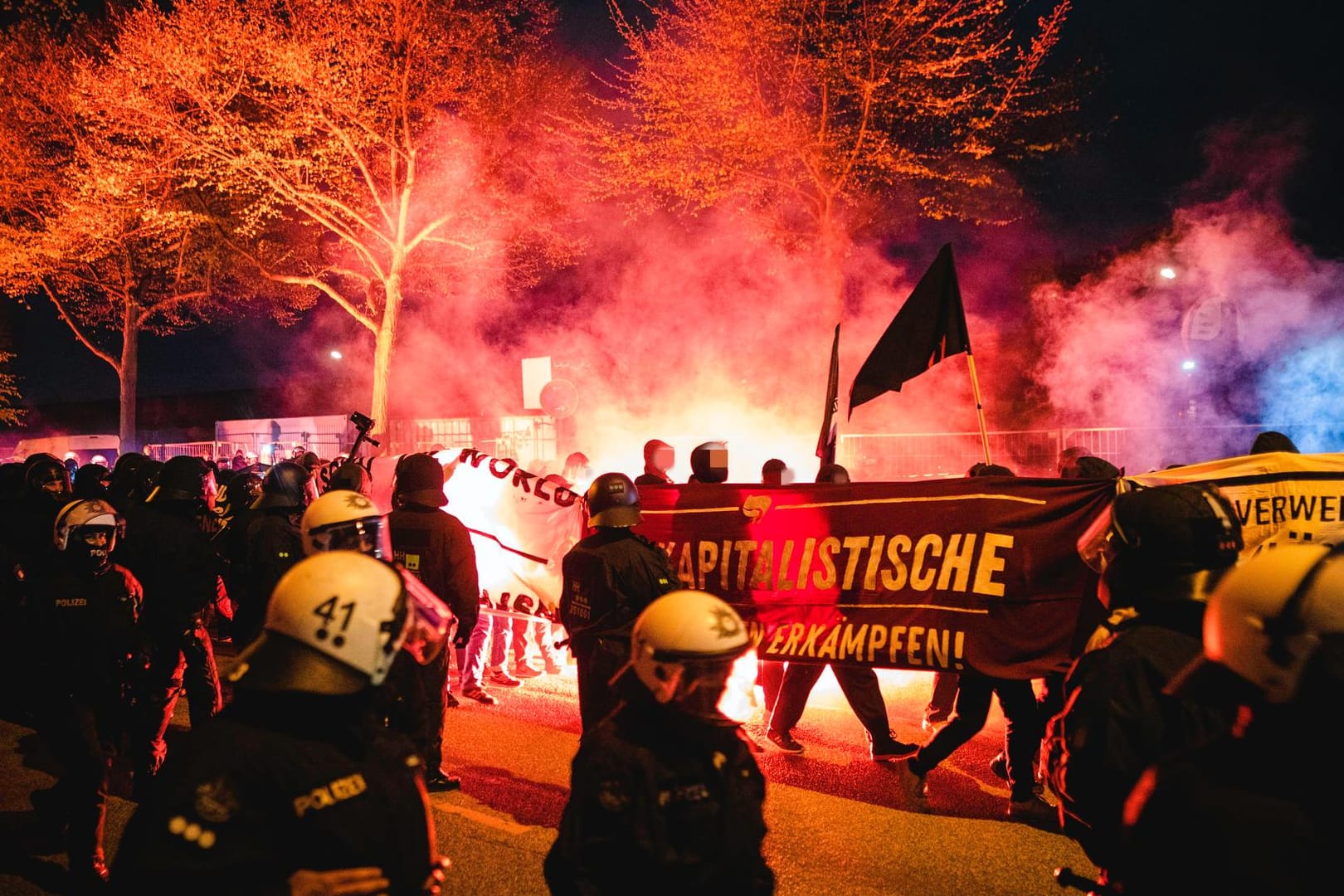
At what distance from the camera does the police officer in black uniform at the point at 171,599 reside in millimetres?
5227

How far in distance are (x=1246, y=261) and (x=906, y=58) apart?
315 inches

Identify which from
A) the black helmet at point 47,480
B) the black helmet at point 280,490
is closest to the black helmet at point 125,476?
the black helmet at point 47,480

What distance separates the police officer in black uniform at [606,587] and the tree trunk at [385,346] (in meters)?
15.2

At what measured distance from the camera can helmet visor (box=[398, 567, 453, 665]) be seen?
2008 mm

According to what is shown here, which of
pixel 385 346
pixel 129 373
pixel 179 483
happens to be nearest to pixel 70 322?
pixel 129 373

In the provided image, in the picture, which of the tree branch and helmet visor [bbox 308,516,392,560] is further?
the tree branch

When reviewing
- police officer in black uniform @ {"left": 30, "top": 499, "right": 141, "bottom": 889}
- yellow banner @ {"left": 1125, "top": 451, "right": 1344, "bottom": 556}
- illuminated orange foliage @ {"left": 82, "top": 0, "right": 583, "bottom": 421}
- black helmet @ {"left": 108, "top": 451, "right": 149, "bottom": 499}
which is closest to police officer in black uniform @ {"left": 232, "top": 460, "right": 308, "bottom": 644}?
police officer in black uniform @ {"left": 30, "top": 499, "right": 141, "bottom": 889}

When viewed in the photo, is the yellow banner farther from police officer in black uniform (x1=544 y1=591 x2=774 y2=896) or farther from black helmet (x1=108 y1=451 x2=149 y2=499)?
black helmet (x1=108 y1=451 x2=149 y2=499)

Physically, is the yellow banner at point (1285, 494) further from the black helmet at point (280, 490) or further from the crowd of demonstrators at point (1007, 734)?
the black helmet at point (280, 490)

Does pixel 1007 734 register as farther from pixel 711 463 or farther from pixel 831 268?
pixel 831 268

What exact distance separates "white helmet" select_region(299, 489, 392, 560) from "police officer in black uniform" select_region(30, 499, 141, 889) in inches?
50.4

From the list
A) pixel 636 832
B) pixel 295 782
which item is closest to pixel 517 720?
pixel 636 832

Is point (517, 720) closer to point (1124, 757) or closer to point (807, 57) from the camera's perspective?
point (1124, 757)

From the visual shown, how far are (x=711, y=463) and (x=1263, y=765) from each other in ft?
16.5
